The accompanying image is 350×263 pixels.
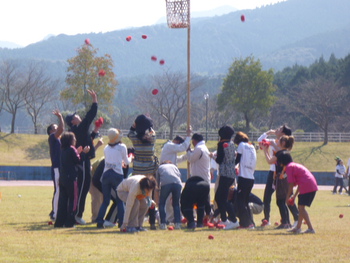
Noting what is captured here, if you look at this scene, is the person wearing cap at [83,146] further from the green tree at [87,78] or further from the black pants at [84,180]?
the green tree at [87,78]

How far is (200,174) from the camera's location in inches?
488

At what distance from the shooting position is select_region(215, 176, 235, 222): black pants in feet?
39.5

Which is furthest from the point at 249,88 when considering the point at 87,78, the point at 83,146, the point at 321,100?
the point at 83,146

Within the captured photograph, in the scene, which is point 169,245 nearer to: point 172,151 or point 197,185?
point 197,185

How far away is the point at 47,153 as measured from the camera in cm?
5888

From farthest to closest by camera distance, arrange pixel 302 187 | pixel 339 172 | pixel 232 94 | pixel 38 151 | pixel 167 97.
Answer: pixel 167 97
pixel 232 94
pixel 38 151
pixel 339 172
pixel 302 187

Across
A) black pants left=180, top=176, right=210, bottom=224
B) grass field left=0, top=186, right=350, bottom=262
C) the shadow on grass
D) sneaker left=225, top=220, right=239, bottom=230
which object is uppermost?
black pants left=180, top=176, right=210, bottom=224

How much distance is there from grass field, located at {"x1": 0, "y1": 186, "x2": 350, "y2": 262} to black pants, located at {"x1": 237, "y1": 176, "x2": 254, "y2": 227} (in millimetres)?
300

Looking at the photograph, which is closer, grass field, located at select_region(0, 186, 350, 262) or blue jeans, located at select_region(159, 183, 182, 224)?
grass field, located at select_region(0, 186, 350, 262)

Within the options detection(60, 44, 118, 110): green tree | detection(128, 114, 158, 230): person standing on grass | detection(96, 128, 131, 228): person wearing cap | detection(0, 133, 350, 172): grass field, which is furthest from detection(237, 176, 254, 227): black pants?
detection(60, 44, 118, 110): green tree

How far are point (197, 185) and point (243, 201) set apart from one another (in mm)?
956

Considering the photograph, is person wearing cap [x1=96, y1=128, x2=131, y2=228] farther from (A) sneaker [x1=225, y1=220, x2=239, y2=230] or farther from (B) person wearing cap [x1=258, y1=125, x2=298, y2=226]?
(B) person wearing cap [x1=258, y1=125, x2=298, y2=226]

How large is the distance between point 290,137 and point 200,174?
189 cm

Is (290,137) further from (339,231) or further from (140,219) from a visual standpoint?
(140,219)
